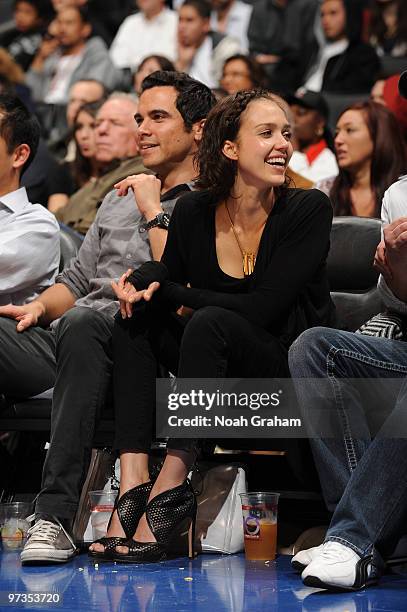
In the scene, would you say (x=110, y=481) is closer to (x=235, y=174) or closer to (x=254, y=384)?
(x=254, y=384)

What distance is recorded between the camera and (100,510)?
2984 mm

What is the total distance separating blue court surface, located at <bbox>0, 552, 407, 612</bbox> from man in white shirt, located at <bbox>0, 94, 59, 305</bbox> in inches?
38.9

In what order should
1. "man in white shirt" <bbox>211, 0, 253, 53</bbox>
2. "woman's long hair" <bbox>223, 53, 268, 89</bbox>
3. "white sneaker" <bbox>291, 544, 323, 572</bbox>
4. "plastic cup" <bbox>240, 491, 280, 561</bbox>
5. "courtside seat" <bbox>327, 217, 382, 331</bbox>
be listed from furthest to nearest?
"man in white shirt" <bbox>211, 0, 253, 53</bbox> < "woman's long hair" <bbox>223, 53, 268, 89</bbox> < "courtside seat" <bbox>327, 217, 382, 331</bbox> < "plastic cup" <bbox>240, 491, 280, 561</bbox> < "white sneaker" <bbox>291, 544, 323, 572</bbox>

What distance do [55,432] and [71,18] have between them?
574cm

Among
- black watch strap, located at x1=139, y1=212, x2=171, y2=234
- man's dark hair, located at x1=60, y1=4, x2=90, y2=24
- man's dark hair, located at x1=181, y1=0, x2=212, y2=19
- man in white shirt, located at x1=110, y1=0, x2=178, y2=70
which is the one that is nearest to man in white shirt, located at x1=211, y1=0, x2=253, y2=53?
man in white shirt, located at x1=110, y1=0, x2=178, y2=70

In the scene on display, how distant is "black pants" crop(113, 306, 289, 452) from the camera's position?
276 cm

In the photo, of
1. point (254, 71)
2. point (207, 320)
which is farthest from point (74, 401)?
point (254, 71)

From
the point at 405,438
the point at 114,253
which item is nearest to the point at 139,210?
the point at 114,253

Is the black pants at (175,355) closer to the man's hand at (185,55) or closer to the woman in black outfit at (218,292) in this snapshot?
the woman in black outfit at (218,292)

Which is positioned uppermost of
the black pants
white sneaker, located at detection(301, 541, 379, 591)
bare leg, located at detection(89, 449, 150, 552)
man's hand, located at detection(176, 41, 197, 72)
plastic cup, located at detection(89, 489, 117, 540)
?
man's hand, located at detection(176, 41, 197, 72)

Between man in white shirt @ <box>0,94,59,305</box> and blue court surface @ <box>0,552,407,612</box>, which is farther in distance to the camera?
man in white shirt @ <box>0,94,59,305</box>

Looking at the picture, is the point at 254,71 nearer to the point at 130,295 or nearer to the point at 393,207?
the point at 393,207

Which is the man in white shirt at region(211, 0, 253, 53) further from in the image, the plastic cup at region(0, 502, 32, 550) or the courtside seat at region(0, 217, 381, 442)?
the plastic cup at region(0, 502, 32, 550)

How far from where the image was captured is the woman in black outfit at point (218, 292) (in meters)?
2.80
